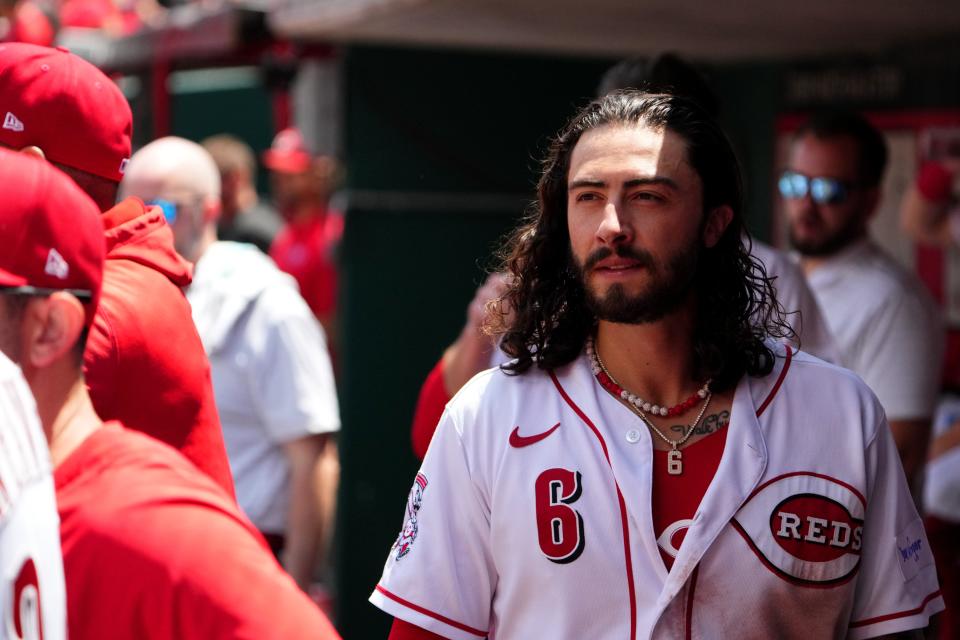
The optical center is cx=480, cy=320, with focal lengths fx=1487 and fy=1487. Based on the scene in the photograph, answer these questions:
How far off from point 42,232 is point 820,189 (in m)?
2.97

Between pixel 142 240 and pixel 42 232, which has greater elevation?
pixel 42 232

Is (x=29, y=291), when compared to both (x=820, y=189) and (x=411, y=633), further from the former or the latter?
(x=820, y=189)

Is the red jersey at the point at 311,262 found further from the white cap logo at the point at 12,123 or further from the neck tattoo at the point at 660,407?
the neck tattoo at the point at 660,407

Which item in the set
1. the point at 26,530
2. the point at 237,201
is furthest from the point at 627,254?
the point at 237,201

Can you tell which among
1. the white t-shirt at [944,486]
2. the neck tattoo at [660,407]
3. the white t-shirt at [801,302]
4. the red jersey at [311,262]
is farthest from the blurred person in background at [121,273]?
the red jersey at [311,262]

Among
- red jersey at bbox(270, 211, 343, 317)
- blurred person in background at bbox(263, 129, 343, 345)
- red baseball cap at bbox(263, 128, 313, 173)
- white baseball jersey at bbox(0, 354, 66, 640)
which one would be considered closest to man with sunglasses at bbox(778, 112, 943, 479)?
white baseball jersey at bbox(0, 354, 66, 640)

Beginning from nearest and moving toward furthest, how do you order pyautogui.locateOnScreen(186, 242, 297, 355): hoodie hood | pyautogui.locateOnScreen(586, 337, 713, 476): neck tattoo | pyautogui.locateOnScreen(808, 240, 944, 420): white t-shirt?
pyautogui.locateOnScreen(586, 337, 713, 476): neck tattoo < pyautogui.locateOnScreen(808, 240, 944, 420): white t-shirt < pyautogui.locateOnScreen(186, 242, 297, 355): hoodie hood

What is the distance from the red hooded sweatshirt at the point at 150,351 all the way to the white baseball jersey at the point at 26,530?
0.74m

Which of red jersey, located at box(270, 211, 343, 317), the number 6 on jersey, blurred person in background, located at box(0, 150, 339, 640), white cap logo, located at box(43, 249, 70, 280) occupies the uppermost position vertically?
white cap logo, located at box(43, 249, 70, 280)

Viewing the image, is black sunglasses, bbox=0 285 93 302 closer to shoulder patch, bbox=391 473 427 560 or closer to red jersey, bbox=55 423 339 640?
red jersey, bbox=55 423 339 640

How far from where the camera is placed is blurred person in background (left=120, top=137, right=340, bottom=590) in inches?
175

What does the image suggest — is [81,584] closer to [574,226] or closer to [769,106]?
[574,226]

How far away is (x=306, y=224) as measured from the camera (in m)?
8.95

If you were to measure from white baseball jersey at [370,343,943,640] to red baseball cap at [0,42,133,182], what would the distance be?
2.82 feet
